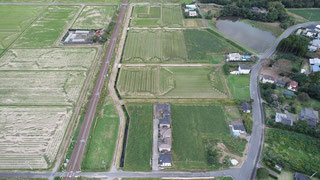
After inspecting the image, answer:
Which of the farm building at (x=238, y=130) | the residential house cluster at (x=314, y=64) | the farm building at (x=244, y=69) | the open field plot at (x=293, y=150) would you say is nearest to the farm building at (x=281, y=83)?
the farm building at (x=244, y=69)

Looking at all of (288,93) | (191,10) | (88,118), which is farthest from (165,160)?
(191,10)

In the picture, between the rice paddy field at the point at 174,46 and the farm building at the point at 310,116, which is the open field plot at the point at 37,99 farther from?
the farm building at the point at 310,116

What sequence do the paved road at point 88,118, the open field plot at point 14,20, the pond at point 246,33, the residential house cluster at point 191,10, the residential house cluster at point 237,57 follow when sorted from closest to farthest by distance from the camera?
the paved road at point 88,118
the residential house cluster at point 237,57
the pond at point 246,33
the open field plot at point 14,20
the residential house cluster at point 191,10

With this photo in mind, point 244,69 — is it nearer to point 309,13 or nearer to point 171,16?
point 171,16

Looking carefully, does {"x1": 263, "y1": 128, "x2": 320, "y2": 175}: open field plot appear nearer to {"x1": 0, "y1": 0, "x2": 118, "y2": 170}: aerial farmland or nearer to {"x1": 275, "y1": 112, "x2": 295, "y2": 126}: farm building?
{"x1": 275, "y1": 112, "x2": 295, "y2": 126}: farm building

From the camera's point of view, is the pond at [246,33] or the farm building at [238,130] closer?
the farm building at [238,130]

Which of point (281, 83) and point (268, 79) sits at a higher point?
point (268, 79)
